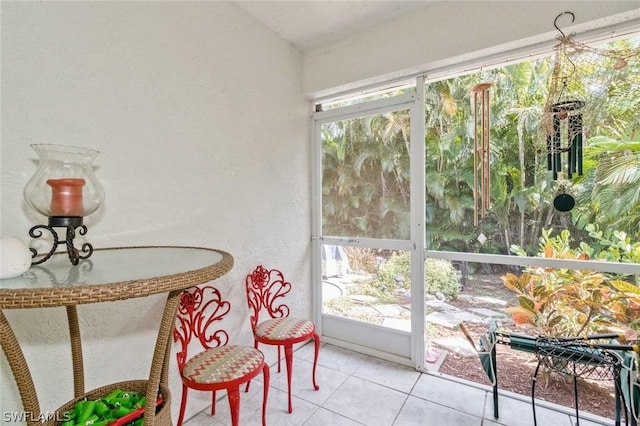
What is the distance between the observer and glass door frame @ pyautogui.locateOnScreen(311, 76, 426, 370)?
2.17 meters

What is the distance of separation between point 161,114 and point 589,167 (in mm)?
2494

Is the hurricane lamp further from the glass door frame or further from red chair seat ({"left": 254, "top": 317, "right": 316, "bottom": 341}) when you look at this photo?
the glass door frame

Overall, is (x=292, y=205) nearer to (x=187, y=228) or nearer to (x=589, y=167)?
(x=187, y=228)

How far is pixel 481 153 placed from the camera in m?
1.93

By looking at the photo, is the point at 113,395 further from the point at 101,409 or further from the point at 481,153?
the point at 481,153

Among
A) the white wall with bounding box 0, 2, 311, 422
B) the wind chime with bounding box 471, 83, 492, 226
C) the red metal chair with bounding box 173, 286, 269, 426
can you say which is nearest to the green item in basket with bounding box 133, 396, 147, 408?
the red metal chair with bounding box 173, 286, 269, 426

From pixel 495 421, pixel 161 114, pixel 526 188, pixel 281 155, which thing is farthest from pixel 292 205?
pixel 495 421

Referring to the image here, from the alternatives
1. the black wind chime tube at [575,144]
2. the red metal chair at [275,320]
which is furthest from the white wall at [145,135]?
the black wind chime tube at [575,144]

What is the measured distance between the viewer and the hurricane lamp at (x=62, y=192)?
1.00m

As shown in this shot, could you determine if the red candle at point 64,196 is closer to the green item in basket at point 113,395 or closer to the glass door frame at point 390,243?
the green item in basket at point 113,395

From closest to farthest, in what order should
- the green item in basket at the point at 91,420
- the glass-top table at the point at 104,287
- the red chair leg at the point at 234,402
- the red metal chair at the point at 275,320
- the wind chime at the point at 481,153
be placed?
the glass-top table at the point at 104,287 → the green item in basket at the point at 91,420 → the red chair leg at the point at 234,402 → the red metal chair at the point at 275,320 → the wind chime at the point at 481,153

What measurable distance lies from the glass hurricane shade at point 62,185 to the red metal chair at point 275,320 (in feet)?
3.85

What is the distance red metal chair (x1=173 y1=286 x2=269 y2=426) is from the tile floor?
0.23 m

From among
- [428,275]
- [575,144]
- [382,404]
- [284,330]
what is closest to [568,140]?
[575,144]
